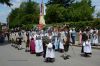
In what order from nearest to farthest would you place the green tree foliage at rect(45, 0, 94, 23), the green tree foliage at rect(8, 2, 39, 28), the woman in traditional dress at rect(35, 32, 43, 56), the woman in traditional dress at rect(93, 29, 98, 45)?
the woman in traditional dress at rect(35, 32, 43, 56)
the woman in traditional dress at rect(93, 29, 98, 45)
the green tree foliage at rect(45, 0, 94, 23)
the green tree foliage at rect(8, 2, 39, 28)

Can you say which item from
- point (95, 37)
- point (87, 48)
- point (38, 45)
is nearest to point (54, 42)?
point (38, 45)

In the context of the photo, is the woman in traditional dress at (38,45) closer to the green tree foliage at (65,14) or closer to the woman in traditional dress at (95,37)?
the woman in traditional dress at (95,37)

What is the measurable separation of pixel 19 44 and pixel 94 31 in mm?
6678

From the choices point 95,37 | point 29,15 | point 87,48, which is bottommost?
point 87,48

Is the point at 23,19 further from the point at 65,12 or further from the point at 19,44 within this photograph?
the point at 19,44

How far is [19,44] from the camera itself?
29.5 m

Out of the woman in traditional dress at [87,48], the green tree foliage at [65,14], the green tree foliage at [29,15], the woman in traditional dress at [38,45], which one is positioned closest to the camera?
the woman in traditional dress at [87,48]

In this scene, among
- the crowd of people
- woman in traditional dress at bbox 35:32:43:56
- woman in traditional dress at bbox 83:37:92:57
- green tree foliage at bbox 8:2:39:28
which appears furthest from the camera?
green tree foliage at bbox 8:2:39:28

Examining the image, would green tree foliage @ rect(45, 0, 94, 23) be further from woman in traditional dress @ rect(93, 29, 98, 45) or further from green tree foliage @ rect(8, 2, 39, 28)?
woman in traditional dress @ rect(93, 29, 98, 45)

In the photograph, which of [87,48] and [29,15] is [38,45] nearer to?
[87,48]

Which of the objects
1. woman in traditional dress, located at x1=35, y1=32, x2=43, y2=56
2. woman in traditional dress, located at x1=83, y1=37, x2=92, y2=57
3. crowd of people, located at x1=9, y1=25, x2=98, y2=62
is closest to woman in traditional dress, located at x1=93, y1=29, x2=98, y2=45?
crowd of people, located at x1=9, y1=25, x2=98, y2=62

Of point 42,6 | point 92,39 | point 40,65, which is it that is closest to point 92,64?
point 40,65

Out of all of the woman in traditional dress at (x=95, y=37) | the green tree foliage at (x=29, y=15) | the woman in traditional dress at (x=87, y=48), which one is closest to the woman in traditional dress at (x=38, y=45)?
the woman in traditional dress at (x=87, y=48)

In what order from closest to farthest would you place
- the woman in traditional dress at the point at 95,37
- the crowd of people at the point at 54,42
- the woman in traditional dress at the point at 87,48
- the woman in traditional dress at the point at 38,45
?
the crowd of people at the point at 54,42 → the woman in traditional dress at the point at 87,48 → the woman in traditional dress at the point at 38,45 → the woman in traditional dress at the point at 95,37
